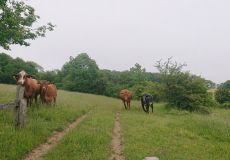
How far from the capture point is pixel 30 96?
20.1 m

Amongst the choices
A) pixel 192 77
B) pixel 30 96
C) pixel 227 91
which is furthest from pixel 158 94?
pixel 227 91

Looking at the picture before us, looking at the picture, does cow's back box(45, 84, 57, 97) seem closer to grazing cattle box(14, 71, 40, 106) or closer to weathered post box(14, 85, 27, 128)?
grazing cattle box(14, 71, 40, 106)

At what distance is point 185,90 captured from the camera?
33156 millimetres

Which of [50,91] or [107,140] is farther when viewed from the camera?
[50,91]

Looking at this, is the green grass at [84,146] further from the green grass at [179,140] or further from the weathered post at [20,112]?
the weathered post at [20,112]

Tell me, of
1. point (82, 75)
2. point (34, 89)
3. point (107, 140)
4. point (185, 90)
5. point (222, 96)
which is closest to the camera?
point (107, 140)

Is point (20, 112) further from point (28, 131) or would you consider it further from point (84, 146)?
point (84, 146)

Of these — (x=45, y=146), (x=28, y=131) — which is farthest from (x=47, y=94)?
(x=45, y=146)

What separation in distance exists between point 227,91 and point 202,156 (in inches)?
2126

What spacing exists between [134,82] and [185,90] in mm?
57681

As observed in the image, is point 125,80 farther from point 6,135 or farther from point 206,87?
point 6,135

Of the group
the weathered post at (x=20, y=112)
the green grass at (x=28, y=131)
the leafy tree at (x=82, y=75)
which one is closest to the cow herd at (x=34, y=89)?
the green grass at (x=28, y=131)

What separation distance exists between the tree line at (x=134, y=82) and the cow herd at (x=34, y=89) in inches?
360

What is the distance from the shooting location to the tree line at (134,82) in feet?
110
